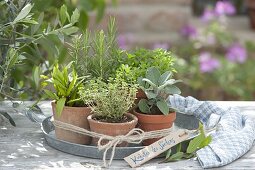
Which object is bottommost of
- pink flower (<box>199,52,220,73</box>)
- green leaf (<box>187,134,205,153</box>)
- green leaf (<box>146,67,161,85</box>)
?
pink flower (<box>199,52,220,73</box>)

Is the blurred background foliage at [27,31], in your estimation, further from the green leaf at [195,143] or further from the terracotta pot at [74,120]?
the green leaf at [195,143]

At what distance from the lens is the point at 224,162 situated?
1.15 meters

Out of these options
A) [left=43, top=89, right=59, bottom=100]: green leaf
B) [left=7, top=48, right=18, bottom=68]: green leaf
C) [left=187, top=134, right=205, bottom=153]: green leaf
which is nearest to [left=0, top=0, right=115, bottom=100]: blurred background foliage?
[left=7, top=48, right=18, bottom=68]: green leaf

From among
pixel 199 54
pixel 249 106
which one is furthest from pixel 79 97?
pixel 199 54

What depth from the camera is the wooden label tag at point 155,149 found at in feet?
3.75

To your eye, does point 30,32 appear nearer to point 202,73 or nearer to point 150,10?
point 202,73

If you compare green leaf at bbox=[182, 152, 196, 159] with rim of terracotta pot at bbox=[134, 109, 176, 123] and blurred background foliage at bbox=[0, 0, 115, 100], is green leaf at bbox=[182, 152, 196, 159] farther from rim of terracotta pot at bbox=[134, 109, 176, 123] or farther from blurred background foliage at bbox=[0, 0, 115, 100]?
blurred background foliage at bbox=[0, 0, 115, 100]

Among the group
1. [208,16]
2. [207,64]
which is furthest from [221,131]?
[208,16]

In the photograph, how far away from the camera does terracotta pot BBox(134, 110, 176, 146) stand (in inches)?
46.8

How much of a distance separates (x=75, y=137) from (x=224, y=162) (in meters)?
0.30

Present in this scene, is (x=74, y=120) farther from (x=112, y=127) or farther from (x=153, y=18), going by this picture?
(x=153, y=18)

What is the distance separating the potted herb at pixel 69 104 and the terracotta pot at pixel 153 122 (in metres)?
0.11

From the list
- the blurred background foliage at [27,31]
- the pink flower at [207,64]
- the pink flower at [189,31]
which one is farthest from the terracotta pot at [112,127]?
the pink flower at [189,31]

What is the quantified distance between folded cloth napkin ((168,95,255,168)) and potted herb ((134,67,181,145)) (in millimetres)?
55
